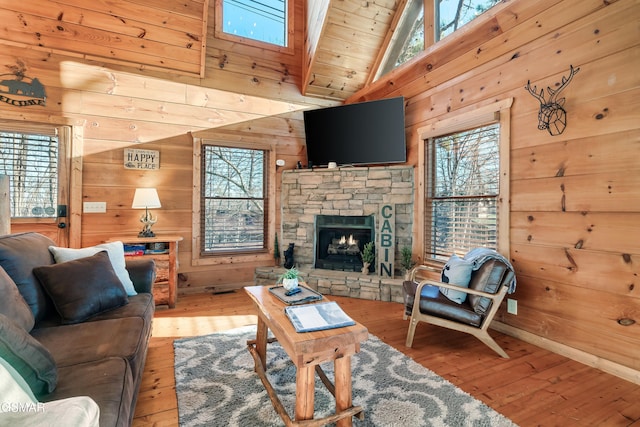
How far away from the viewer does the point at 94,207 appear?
372 centimetres

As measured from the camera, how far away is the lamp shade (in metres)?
3.53

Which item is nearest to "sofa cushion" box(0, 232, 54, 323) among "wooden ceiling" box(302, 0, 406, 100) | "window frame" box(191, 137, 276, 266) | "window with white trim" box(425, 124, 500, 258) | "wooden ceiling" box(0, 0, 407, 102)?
"window frame" box(191, 137, 276, 266)

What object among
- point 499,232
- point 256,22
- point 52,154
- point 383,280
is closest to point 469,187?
point 499,232

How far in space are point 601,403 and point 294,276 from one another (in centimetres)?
208

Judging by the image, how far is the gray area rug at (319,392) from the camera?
173 cm

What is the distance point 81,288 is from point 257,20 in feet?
14.2

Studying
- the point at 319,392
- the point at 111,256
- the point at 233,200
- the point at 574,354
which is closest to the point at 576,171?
the point at 574,354

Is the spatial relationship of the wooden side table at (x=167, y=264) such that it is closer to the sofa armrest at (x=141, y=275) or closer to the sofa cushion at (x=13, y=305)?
the sofa armrest at (x=141, y=275)

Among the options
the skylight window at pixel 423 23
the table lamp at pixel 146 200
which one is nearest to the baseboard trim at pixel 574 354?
the skylight window at pixel 423 23

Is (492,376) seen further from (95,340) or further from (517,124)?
(95,340)

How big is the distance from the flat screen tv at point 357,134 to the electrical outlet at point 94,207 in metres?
2.72

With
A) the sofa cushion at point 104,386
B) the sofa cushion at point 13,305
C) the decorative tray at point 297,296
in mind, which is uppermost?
the sofa cushion at point 13,305

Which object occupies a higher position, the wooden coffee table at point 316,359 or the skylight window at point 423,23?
the skylight window at point 423,23

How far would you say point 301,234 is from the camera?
4.62m
